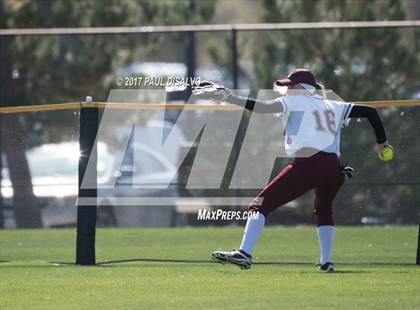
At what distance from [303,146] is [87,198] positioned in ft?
8.65

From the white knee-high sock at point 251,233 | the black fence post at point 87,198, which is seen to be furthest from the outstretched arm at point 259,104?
the black fence post at point 87,198

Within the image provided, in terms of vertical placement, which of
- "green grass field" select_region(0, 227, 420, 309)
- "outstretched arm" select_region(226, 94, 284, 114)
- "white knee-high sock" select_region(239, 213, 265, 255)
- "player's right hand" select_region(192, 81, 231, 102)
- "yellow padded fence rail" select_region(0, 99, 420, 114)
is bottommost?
"green grass field" select_region(0, 227, 420, 309)

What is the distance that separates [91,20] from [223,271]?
10193mm

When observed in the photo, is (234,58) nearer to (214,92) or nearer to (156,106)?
(156,106)

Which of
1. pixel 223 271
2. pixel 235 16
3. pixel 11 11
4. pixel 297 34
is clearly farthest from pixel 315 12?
pixel 235 16

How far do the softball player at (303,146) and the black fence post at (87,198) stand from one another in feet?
5.74

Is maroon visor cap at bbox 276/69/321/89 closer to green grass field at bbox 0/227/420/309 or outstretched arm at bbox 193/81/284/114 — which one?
outstretched arm at bbox 193/81/284/114

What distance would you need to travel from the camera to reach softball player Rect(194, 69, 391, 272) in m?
9.94

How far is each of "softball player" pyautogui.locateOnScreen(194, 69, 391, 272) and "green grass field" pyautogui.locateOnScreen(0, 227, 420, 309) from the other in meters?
0.53

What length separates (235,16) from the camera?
142 feet

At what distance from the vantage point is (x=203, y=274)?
10312 mm

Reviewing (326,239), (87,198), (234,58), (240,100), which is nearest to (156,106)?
(87,198)

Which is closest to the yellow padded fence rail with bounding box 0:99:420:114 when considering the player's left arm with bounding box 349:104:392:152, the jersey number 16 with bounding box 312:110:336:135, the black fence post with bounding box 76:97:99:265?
the black fence post with bounding box 76:97:99:265

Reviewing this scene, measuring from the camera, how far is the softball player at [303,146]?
32.6ft
